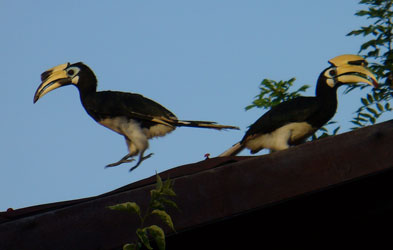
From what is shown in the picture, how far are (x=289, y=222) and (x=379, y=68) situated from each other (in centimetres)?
343

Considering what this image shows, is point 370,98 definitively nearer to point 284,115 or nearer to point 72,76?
point 284,115

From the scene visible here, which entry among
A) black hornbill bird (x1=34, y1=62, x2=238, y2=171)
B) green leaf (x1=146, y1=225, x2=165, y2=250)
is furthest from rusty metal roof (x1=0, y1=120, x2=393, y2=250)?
black hornbill bird (x1=34, y1=62, x2=238, y2=171)

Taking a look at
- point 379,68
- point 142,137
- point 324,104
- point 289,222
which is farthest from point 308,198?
point 142,137

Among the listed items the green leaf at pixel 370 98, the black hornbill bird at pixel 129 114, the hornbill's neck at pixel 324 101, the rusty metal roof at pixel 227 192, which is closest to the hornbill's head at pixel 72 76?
the black hornbill bird at pixel 129 114

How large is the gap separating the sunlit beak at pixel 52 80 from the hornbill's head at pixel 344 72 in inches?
101

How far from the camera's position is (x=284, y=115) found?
275 inches

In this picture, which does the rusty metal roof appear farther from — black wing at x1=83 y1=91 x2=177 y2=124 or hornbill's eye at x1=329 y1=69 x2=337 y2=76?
black wing at x1=83 y1=91 x2=177 y2=124

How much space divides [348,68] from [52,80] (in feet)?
9.57

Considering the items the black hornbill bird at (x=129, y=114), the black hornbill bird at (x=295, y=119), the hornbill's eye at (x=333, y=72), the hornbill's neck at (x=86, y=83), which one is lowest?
the black hornbill bird at (x=295, y=119)

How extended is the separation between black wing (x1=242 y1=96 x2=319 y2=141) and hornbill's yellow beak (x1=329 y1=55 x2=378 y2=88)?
30cm

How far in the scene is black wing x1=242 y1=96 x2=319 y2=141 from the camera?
6.97m

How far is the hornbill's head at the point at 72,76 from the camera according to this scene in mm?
8219

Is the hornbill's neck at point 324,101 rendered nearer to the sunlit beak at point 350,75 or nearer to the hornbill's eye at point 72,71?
the sunlit beak at point 350,75

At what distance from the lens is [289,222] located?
3.47m
